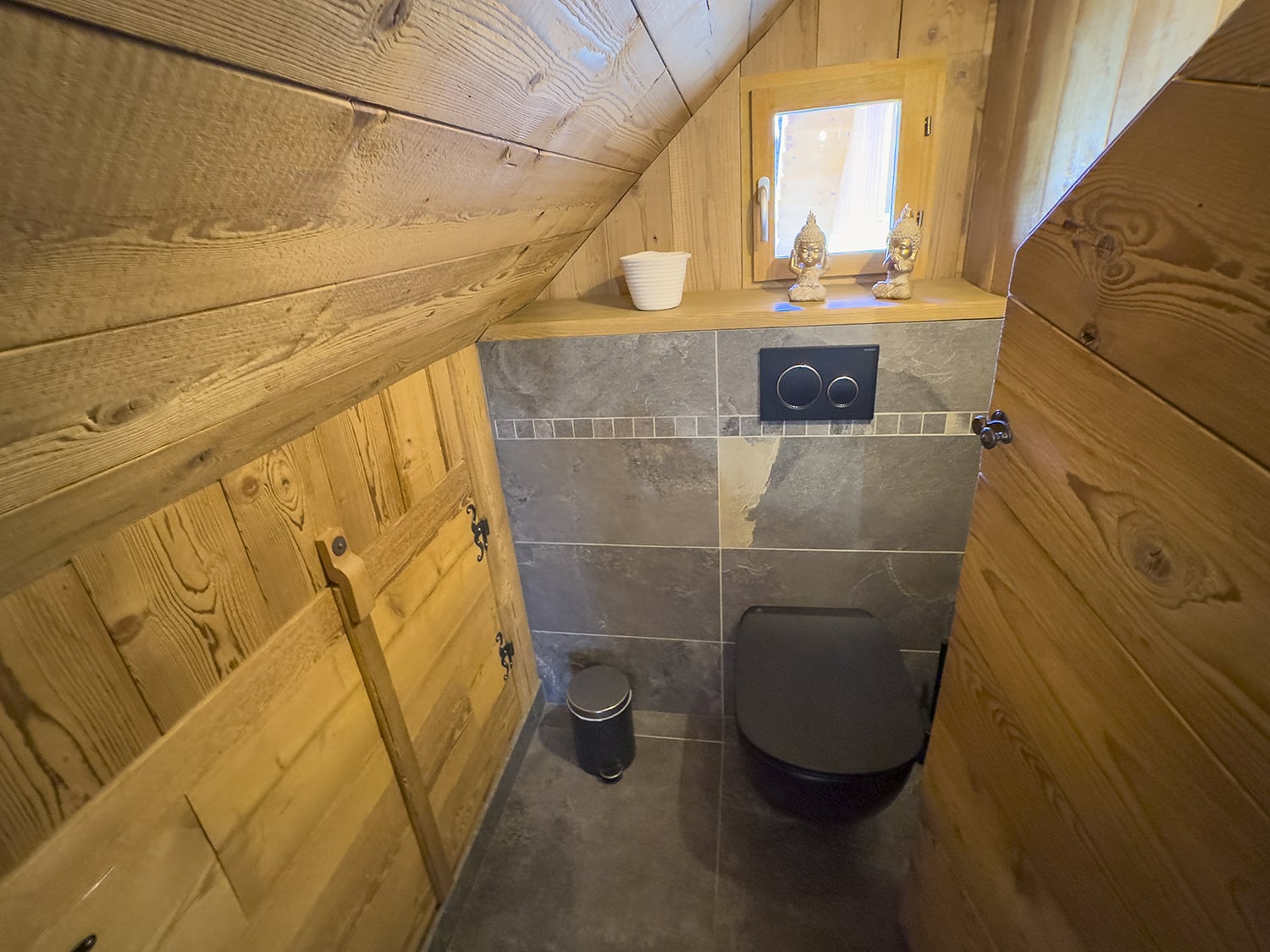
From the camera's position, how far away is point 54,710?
1.86 feet

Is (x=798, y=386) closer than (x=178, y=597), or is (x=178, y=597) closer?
(x=178, y=597)

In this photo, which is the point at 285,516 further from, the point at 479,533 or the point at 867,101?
the point at 867,101

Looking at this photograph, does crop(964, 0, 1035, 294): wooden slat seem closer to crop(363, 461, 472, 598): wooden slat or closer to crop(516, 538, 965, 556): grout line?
crop(516, 538, 965, 556): grout line

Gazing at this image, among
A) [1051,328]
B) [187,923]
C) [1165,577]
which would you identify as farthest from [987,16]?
[187,923]

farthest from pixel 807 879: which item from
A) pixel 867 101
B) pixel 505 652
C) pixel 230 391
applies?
pixel 867 101

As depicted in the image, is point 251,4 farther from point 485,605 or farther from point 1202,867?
point 485,605

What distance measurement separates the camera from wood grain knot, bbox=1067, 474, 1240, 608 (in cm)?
42

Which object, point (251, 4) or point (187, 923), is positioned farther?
point (187, 923)

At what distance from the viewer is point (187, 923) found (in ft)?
2.33

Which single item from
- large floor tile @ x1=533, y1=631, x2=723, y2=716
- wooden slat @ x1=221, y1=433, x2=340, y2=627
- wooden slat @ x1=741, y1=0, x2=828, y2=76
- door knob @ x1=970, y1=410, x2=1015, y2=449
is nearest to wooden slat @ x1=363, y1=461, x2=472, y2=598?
wooden slat @ x1=221, y1=433, x2=340, y2=627

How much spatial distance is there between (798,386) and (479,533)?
0.82m

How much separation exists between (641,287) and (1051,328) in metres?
0.81

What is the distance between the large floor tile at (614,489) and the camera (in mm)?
1411

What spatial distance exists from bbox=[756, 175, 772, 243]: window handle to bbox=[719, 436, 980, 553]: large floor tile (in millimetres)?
489
